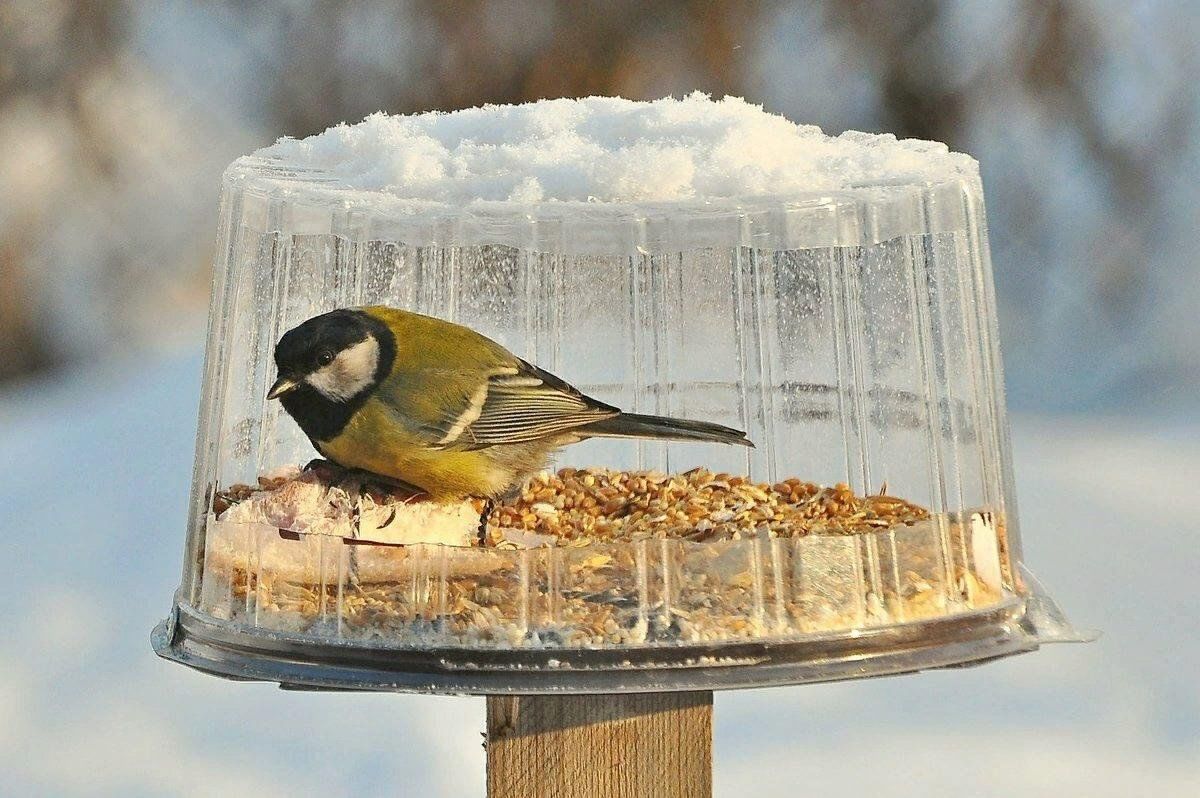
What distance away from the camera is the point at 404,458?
6.92ft

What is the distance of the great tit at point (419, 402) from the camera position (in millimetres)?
2102

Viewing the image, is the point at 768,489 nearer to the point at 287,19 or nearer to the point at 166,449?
the point at 166,449

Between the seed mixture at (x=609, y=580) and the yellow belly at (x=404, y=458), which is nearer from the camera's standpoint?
the seed mixture at (x=609, y=580)

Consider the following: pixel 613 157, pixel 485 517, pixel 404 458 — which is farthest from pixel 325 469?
pixel 613 157

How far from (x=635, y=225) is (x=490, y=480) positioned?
1.34ft

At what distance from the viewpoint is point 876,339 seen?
2.24m

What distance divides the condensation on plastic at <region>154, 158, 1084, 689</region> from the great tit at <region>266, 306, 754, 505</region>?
0.14 metres

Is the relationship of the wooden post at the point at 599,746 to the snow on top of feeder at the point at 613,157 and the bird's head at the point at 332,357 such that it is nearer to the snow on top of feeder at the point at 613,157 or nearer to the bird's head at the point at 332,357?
the bird's head at the point at 332,357

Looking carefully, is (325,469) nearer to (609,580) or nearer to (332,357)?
(332,357)

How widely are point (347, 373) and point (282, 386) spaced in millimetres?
89

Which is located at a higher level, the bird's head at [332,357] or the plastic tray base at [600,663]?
the bird's head at [332,357]

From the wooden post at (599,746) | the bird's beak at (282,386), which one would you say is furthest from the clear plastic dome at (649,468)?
the wooden post at (599,746)

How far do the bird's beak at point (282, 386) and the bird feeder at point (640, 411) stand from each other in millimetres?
133

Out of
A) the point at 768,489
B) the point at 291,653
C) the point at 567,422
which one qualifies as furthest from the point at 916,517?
the point at 291,653
